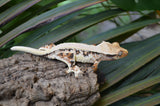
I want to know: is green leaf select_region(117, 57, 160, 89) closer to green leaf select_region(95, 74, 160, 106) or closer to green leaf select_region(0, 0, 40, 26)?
green leaf select_region(95, 74, 160, 106)

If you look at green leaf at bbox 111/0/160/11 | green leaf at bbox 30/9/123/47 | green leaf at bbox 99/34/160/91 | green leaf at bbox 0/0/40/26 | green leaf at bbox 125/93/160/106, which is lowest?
green leaf at bbox 125/93/160/106

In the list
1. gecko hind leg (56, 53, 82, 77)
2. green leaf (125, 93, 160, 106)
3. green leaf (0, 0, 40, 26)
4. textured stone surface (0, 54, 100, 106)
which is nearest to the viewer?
textured stone surface (0, 54, 100, 106)

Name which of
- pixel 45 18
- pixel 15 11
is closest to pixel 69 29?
pixel 45 18

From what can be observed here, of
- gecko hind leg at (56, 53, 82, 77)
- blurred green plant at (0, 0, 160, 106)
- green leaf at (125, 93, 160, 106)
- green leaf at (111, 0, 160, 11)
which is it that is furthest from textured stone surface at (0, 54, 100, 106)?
green leaf at (111, 0, 160, 11)

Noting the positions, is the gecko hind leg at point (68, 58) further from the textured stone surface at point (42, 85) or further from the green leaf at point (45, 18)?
the green leaf at point (45, 18)

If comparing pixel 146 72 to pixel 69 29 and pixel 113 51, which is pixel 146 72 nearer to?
pixel 113 51

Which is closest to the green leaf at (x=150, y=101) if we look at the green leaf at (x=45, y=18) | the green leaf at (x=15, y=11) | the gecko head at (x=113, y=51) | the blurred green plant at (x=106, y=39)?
the blurred green plant at (x=106, y=39)

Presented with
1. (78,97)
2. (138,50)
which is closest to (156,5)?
(138,50)

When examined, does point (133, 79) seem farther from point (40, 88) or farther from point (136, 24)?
point (40, 88)
